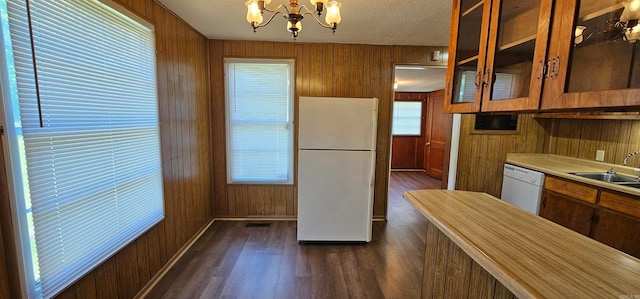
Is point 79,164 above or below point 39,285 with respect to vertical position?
above

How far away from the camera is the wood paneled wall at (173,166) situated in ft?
5.54

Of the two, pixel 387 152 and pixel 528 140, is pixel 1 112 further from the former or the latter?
pixel 528 140

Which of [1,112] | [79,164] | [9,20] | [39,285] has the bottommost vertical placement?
[39,285]

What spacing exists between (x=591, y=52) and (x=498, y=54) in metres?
0.37

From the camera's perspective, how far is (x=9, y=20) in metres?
1.10

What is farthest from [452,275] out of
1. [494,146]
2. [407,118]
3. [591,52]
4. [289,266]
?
[407,118]

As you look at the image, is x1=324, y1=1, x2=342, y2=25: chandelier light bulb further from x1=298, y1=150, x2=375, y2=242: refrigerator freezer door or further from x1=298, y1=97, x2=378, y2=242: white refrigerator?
x1=298, y1=150, x2=375, y2=242: refrigerator freezer door

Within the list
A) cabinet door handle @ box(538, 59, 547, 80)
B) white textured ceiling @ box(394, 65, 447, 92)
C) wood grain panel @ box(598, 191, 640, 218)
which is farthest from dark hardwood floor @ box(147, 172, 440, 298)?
white textured ceiling @ box(394, 65, 447, 92)

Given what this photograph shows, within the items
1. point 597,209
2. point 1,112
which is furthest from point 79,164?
point 597,209

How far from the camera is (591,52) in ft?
3.02

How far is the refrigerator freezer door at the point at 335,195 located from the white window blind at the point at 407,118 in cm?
443

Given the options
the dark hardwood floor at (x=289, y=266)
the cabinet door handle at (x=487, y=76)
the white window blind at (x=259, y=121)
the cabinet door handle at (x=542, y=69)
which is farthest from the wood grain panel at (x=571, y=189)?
the white window blind at (x=259, y=121)

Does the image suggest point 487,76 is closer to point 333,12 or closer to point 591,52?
point 591,52

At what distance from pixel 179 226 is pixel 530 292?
2807 mm
